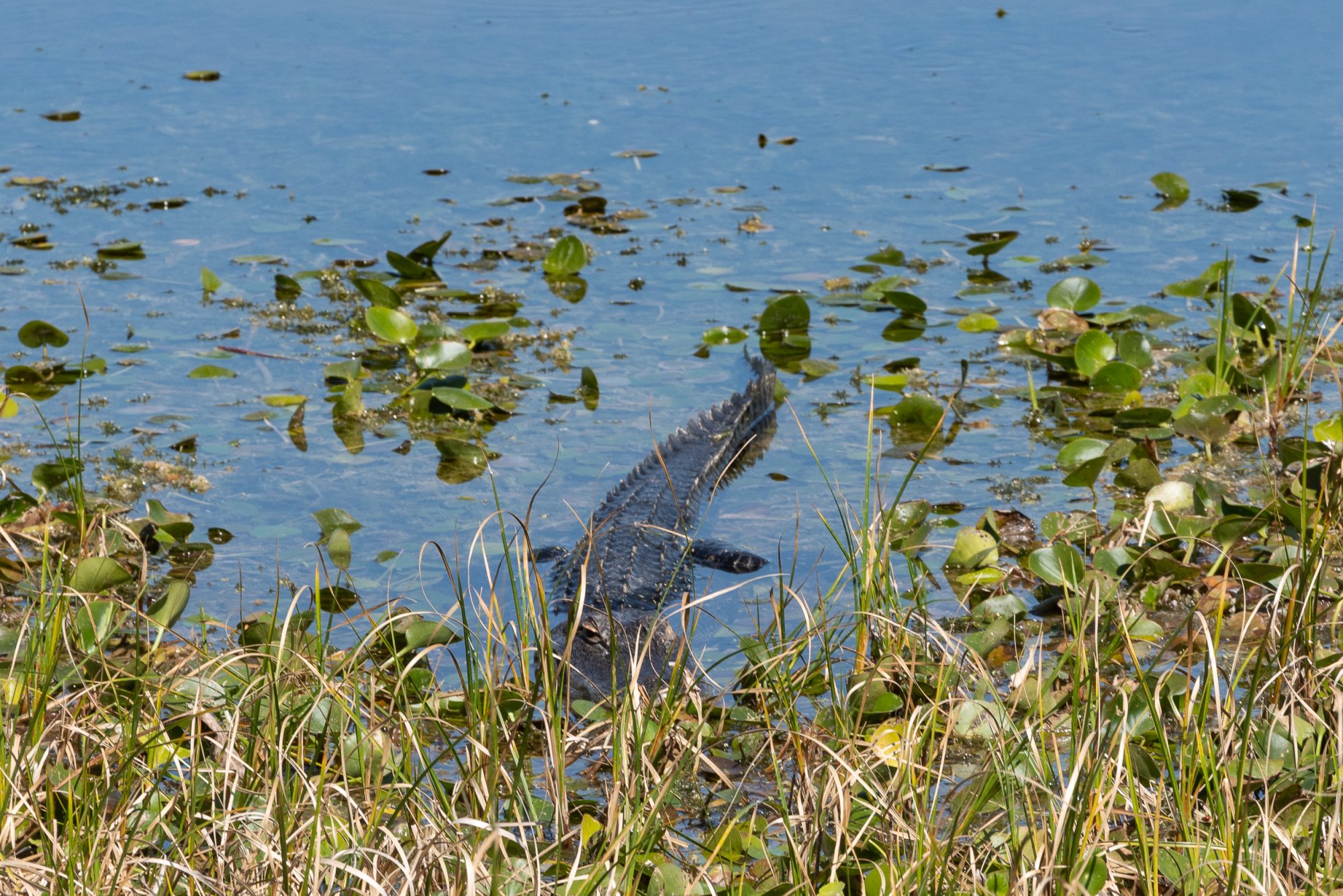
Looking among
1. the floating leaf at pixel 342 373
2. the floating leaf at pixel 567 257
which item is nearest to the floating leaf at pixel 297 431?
the floating leaf at pixel 342 373

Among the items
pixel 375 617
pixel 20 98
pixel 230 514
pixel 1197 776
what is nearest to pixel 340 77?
pixel 20 98

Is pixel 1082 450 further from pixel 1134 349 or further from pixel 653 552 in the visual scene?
pixel 653 552

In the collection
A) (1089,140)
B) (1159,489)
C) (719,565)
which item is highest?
(1089,140)

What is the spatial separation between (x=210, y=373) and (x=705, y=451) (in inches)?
79.7

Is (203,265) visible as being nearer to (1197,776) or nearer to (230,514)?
(230,514)

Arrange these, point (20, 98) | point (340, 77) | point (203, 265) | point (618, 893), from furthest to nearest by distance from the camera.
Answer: point (340, 77), point (20, 98), point (203, 265), point (618, 893)

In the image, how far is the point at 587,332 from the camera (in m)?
5.93

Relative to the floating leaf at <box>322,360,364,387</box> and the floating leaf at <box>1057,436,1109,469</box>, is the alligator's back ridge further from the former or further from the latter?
the floating leaf at <box>322,360,364,387</box>

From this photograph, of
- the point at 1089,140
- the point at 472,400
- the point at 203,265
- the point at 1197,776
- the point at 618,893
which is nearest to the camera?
the point at 618,893

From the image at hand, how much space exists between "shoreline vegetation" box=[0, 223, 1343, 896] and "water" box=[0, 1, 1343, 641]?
0.51 metres

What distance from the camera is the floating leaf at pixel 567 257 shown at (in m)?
6.44

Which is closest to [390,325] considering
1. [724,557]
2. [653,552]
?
[653,552]

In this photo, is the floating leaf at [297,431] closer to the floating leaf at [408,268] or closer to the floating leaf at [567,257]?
the floating leaf at [408,268]

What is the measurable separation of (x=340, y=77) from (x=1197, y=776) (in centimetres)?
923
